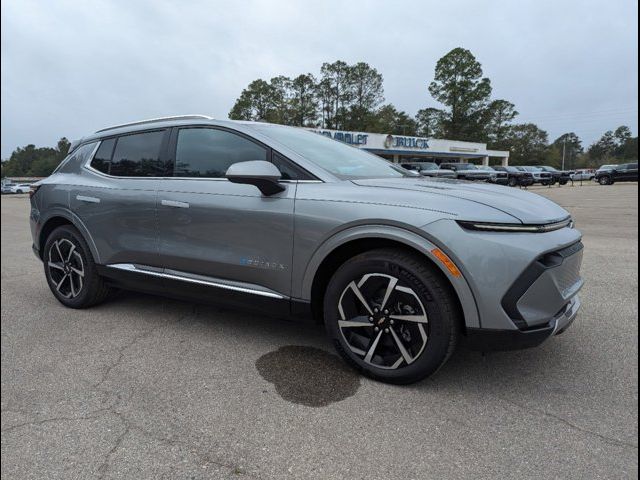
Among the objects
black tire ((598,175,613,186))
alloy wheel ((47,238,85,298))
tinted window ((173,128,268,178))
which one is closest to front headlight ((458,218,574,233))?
tinted window ((173,128,268,178))

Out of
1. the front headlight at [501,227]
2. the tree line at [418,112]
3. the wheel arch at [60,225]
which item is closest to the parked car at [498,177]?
the front headlight at [501,227]

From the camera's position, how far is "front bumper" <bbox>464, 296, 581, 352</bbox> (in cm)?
218

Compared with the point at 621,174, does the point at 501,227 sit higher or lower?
lower

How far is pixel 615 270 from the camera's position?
5.02m

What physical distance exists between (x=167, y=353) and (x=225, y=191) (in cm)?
119

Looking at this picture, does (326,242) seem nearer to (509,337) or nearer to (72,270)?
(509,337)

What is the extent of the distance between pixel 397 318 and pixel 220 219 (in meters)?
1.36

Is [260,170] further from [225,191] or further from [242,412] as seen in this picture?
[242,412]

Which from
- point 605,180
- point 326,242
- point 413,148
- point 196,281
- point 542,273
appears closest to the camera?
point 542,273

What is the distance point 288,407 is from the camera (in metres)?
2.33

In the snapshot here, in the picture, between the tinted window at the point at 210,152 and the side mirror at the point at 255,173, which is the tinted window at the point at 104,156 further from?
the side mirror at the point at 255,173

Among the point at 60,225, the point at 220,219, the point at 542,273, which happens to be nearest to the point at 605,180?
the point at 542,273

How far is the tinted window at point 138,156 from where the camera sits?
348cm

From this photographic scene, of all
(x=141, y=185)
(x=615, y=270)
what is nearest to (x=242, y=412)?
(x=141, y=185)
